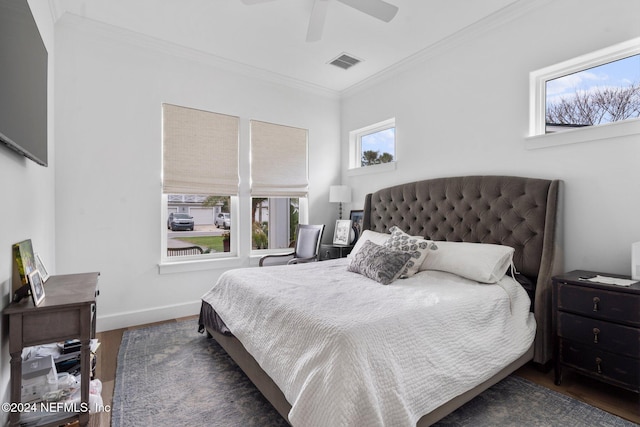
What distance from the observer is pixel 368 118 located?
417 centimetres

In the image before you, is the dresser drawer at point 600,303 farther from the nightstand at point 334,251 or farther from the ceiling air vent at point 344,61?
the ceiling air vent at point 344,61

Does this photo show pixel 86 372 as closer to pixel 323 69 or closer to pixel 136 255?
pixel 136 255

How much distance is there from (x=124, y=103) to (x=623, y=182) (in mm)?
4210

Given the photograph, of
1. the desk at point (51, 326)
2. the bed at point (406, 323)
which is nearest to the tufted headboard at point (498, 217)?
the bed at point (406, 323)

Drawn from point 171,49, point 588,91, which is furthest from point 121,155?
point 588,91

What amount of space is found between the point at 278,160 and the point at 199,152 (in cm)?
100

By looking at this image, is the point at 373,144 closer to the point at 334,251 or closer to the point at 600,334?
the point at 334,251

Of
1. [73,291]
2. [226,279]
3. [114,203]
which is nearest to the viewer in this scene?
[73,291]

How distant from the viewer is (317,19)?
2506mm

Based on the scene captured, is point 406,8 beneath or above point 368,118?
above

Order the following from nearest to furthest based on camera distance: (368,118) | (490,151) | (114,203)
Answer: (490,151)
(114,203)
(368,118)

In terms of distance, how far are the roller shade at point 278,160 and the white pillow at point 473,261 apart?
7.21 ft

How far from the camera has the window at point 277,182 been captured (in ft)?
13.0

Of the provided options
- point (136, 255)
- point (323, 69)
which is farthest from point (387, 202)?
point (136, 255)
